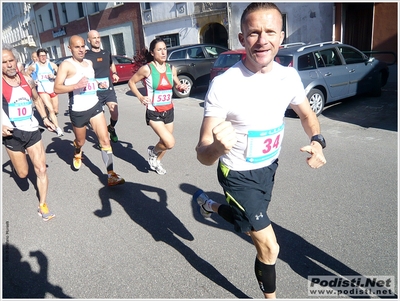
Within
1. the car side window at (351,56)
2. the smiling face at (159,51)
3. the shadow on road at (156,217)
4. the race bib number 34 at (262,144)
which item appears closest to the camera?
the race bib number 34 at (262,144)

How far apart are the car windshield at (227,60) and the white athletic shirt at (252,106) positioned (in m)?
7.14

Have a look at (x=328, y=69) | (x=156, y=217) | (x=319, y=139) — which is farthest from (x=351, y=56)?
(x=319, y=139)

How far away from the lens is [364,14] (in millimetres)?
13531

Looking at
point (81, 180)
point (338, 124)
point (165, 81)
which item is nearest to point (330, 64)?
point (338, 124)

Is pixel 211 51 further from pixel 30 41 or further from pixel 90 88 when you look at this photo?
pixel 30 41

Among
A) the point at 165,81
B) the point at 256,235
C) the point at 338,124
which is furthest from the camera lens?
the point at 338,124

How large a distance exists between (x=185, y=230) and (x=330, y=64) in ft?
21.2

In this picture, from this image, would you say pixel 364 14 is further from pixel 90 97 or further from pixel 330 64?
pixel 90 97

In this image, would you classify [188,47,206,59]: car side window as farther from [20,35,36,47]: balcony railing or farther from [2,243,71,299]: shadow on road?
[20,35,36,47]: balcony railing

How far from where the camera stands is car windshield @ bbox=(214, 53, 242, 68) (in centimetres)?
926

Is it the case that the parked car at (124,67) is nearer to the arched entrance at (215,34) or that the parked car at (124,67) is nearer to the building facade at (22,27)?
the arched entrance at (215,34)

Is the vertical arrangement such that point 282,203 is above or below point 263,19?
below

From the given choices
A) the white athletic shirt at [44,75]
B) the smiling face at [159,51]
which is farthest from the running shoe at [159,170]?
the white athletic shirt at [44,75]

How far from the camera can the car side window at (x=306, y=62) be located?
25.7 ft
